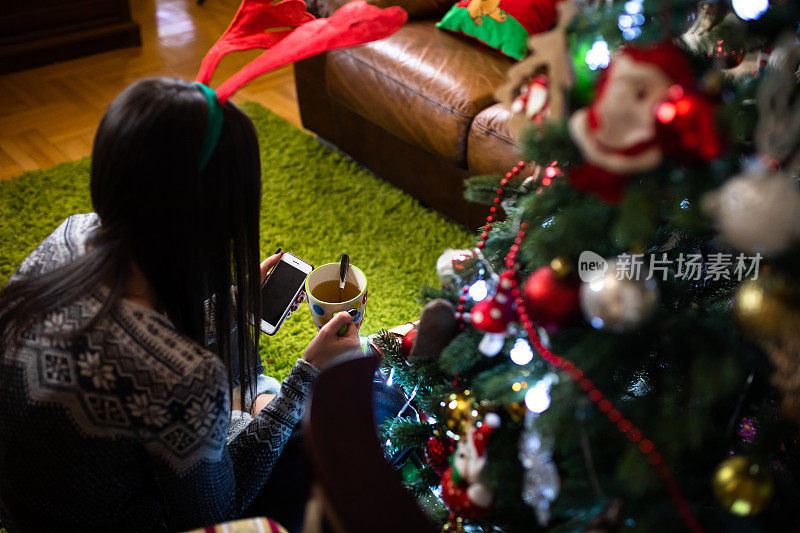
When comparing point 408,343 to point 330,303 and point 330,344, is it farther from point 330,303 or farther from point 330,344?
point 330,303

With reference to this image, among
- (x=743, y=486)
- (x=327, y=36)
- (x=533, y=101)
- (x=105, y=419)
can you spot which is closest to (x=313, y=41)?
(x=327, y=36)

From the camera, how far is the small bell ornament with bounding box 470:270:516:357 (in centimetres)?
72

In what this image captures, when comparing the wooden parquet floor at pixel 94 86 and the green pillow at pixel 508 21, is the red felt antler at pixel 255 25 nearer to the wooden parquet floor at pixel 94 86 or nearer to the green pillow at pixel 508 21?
the green pillow at pixel 508 21

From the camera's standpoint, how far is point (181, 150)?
0.76m

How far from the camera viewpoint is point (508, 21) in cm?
199

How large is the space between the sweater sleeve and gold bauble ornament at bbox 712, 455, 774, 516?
0.53 metres

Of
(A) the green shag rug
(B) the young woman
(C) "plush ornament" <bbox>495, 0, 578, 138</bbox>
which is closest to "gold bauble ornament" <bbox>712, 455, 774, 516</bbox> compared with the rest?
(C) "plush ornament" <bbox>495, 0, 578, 138</bbox>

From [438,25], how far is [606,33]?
1.57 metres

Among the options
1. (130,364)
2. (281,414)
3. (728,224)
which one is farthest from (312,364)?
(728,224)

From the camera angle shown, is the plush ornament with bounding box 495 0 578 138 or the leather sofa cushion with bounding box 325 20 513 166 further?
the leather sofa cushion with bounding box 325 20 513 166

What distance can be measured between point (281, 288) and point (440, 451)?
1.75 ft

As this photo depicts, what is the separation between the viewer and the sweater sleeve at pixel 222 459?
0.83 metres

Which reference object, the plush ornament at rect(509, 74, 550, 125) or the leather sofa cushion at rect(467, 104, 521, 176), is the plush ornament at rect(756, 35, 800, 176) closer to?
the plush ornament at rect(509, 74, 550, 125)

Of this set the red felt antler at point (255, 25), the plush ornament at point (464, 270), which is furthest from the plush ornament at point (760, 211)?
→ the red felt antler at point (255, 25)
